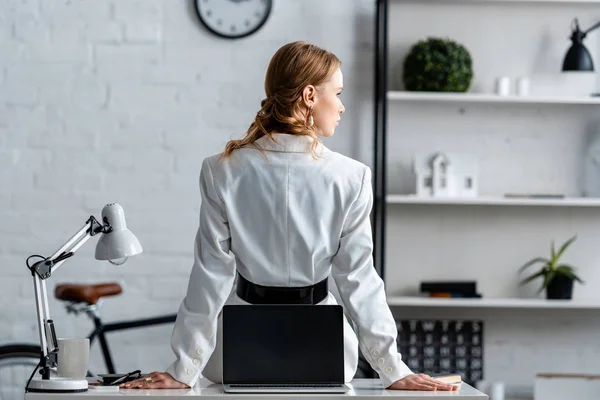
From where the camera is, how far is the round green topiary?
3.70 meters

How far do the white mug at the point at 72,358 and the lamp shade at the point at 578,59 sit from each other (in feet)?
8.27

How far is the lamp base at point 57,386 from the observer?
1831mm

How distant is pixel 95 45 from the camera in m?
3.79

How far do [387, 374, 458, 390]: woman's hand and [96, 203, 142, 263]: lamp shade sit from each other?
0.62m

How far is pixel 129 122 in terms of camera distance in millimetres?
3793

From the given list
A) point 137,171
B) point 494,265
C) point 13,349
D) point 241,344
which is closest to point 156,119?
point 137,171

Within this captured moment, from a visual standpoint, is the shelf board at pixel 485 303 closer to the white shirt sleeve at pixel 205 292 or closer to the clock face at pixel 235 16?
the clock face at pixel 235 16

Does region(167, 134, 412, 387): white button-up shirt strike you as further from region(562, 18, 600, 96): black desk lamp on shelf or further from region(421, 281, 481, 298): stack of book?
region(562, 18, 600, 96): black desk lamp on shelf

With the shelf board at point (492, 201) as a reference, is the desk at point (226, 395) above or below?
below

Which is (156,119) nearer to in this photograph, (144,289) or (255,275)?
(144,289)

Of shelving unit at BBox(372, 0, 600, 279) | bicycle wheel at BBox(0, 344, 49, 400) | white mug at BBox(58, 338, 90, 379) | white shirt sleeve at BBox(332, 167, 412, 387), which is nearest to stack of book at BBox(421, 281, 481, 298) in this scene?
shelving unit at BBox(372, 0, 600, 279)

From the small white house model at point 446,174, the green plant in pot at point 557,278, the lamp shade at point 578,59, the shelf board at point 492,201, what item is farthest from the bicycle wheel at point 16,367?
the lamp shade at point 578,59

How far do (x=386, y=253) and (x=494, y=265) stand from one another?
454 mm

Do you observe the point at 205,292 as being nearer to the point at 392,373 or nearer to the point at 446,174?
the point at 392,373
